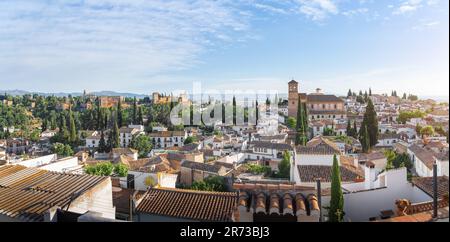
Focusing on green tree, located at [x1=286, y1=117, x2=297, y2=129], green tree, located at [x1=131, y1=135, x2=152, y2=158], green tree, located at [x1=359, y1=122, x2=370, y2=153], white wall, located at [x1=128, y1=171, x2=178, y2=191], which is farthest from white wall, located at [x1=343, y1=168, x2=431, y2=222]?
green tree, located at [x1=286, y1=117, x2=297, y2=129]

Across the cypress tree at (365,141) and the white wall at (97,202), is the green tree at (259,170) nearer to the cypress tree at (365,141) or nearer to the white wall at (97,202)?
the cypress tree at (365,141)

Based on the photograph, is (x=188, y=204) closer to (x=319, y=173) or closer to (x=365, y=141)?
(x=319, y=173)

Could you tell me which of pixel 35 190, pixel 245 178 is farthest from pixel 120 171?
pixel 35 190

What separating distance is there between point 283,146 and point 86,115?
1793 centimetres

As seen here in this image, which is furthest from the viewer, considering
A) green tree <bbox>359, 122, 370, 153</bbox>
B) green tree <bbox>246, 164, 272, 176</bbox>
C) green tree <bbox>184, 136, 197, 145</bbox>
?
green tree <bbox>184, 136, 197, 145</bbox>

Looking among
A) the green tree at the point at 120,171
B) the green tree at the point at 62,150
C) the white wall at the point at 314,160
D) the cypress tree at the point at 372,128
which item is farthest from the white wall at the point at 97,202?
the green tree at the point at 62,150

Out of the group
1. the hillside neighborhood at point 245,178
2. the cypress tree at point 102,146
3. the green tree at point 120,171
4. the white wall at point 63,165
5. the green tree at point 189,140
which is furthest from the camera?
the cypress tree at point 102,146

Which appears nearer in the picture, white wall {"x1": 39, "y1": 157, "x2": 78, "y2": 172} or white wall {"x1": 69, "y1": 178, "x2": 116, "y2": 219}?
white wall {"x1": 69, "y1": 178, "x2": 116, "y2": 219}

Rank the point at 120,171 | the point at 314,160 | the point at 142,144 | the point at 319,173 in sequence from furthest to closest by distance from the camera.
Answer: the point at 142,144 < the point at 120,171 < the point at 314,160 < the point at 319,173

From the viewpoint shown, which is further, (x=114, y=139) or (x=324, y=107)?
(x=324, y=107)

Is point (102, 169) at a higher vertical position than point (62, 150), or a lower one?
higher

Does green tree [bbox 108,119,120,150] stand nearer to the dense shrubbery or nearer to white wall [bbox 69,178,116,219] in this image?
the dense shrubbery

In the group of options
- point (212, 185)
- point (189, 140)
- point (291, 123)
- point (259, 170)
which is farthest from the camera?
point (291, 123)
